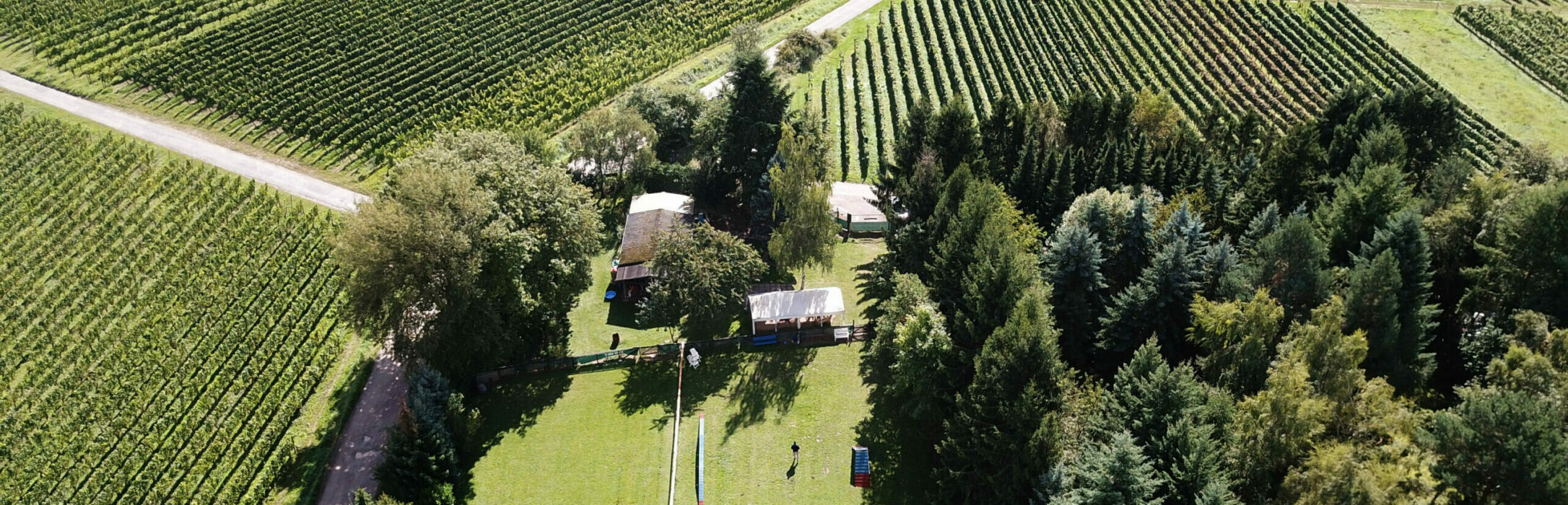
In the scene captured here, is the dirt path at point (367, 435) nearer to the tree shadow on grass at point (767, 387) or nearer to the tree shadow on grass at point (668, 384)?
the tree shadow on grass at point (668, 384)

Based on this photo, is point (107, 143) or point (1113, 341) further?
point (107, 143)

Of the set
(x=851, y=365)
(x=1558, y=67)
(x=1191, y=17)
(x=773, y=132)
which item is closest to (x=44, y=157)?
(x=773, y=132)

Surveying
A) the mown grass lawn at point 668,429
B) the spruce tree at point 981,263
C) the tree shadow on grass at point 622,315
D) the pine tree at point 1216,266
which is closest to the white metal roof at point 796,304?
the mown grass lawn at point 668,429

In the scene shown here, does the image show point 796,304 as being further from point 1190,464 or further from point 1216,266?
point 1190,464

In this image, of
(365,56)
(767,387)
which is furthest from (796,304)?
(365,56)

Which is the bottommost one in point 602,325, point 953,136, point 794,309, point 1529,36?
point 794,309

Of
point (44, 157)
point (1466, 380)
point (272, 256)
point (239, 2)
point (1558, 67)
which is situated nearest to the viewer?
point (1466, 380)

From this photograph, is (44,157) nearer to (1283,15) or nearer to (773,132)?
(773,132)
